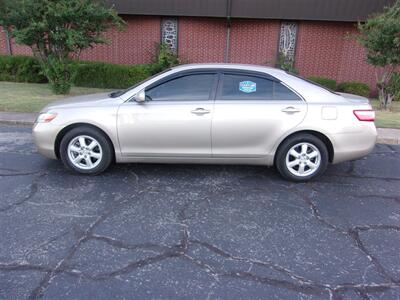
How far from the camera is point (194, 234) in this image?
124 inches

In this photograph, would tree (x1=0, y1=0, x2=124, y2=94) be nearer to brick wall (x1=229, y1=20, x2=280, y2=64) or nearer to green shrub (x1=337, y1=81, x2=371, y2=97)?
brick wall (x1=229, y1=20, x2=280, y2=64)

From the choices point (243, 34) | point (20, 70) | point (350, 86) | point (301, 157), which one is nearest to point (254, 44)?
point (243, 34)

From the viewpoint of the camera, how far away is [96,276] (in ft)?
8.28

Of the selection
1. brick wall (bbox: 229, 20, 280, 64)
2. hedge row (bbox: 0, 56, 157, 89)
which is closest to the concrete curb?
hedge row (bbox: 0, 56, 157, 89)

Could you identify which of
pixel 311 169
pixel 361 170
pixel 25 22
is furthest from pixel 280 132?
pixel 25 22

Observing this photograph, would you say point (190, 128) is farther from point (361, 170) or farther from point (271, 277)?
point (361, 170)

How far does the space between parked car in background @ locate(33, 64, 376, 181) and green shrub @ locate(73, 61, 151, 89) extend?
8930 millimetres

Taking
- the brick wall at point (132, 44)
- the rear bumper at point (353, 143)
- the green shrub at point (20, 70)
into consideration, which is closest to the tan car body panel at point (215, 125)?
the rear bumper at point (353, 143)

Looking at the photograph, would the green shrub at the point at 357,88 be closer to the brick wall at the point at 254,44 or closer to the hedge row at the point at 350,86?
the hedge row at the point at 350,86

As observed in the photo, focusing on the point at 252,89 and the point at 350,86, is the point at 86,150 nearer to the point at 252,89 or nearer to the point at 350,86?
the point at 252,89

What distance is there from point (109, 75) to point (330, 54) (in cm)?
912

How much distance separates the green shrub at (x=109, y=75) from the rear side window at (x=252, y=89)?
30.5ft

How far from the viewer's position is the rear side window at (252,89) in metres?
4.36

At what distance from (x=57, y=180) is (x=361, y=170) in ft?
14.3
